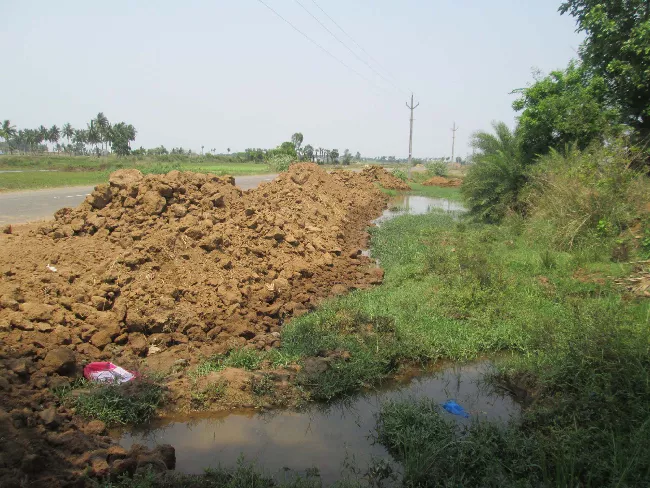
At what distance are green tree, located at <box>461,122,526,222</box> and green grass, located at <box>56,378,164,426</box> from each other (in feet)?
Answer: 41.5

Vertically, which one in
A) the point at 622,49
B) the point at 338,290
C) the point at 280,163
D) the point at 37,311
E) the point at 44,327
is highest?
the point at 622,49

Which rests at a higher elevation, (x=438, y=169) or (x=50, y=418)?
(x=438, y=169)

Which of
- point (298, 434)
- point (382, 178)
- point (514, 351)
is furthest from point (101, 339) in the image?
point (382, 178)

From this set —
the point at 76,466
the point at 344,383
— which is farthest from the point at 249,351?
the point at 76,466

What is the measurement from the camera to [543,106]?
1411 cm

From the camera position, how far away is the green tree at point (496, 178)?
605 inches

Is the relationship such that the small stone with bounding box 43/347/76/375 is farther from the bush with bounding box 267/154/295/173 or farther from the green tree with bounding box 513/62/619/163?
the bush with bounding box 267/154/295/173

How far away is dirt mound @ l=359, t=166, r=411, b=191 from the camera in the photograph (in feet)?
107

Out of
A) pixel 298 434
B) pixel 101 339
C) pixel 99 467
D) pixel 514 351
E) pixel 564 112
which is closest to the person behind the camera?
pixel 99 467

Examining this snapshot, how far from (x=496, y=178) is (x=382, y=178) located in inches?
725

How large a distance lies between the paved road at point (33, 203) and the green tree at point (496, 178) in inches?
505

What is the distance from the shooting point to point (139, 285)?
6652 mm

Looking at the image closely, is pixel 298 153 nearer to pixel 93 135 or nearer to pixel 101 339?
Result: pixel 93 135

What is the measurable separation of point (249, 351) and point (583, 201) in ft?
26.8
